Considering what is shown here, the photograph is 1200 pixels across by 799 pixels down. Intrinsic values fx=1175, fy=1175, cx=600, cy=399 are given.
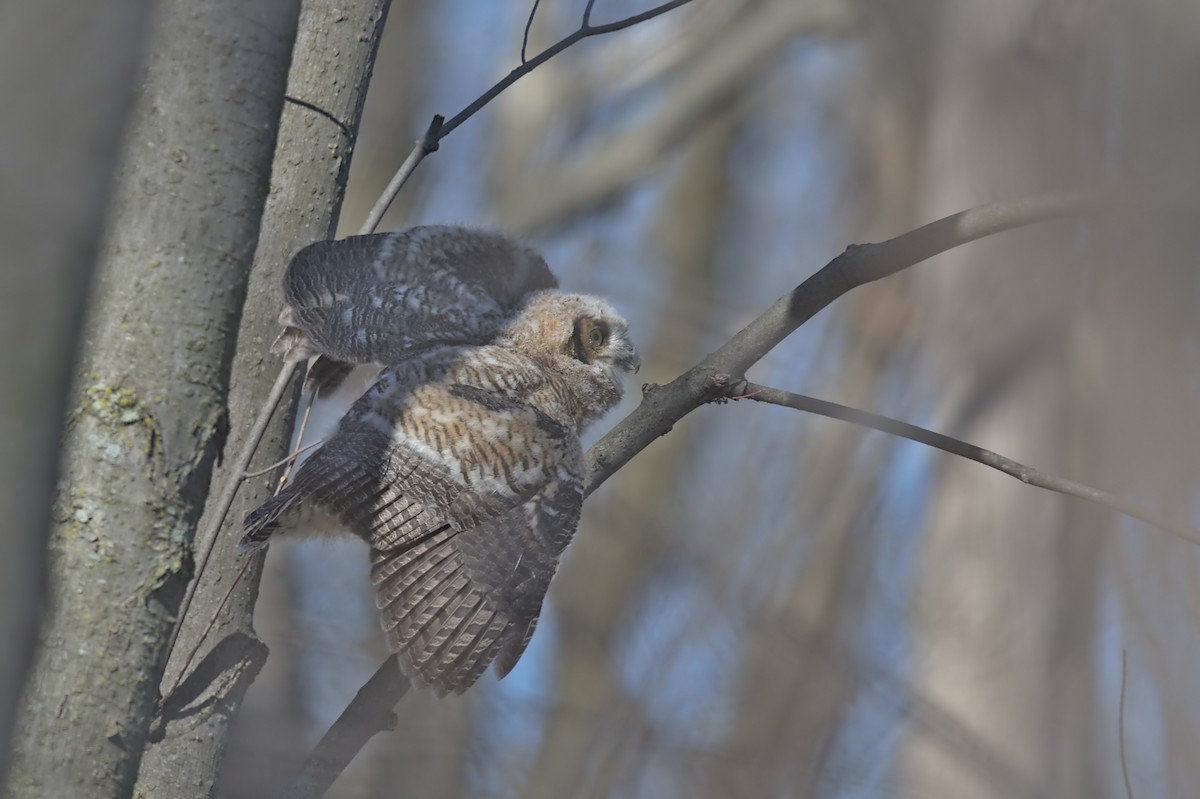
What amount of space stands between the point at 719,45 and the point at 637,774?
5.71 m

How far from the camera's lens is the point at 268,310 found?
104 inches

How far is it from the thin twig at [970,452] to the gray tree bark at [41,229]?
4.29 ft

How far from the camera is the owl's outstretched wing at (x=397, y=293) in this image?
104 inches

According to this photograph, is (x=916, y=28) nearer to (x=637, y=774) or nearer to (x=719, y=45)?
(x=719, y=45)

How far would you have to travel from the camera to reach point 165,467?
170 centimetres

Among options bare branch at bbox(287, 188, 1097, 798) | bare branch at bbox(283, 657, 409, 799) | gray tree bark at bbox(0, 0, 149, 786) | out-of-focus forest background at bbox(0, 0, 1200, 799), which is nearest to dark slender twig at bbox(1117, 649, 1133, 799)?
out-of-focus forest background at bbox(0, 0, 1200, 799)

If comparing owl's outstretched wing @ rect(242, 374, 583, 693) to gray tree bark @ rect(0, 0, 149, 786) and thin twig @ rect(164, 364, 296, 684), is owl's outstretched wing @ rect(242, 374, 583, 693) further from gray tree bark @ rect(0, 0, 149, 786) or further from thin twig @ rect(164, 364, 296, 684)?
gray tree bark @ rect(0, 0, 149, 786)

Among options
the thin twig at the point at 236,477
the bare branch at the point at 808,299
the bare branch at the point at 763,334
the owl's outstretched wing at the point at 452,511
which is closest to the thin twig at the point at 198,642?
the thin twig at the point at 236,477

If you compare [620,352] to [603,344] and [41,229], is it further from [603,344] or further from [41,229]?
[41,229]

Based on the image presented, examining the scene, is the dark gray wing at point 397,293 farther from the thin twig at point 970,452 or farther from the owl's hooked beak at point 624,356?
the thin twig at point 970,452

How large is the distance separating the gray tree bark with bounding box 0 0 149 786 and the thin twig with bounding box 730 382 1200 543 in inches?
51.5

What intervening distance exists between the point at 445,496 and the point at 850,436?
14.7ft

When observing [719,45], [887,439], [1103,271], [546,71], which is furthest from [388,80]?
[1103,271]

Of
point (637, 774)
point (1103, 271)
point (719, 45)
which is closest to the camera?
point (1103, 271)
